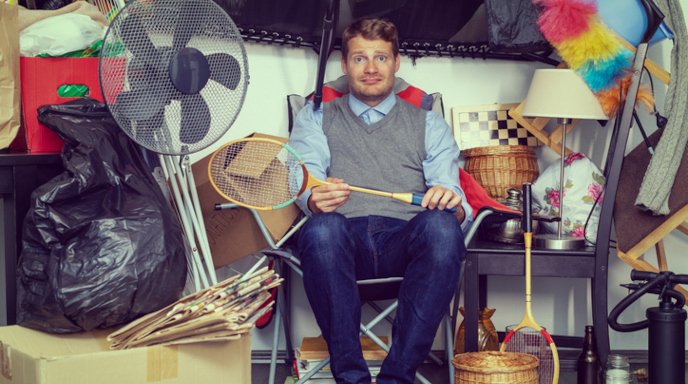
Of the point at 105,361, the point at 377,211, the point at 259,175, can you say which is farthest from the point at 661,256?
the point at 105,361

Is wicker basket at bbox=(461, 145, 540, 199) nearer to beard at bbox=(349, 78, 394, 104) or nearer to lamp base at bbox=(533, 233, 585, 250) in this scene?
lamp base at bbox=(533, 233, 585, 250)

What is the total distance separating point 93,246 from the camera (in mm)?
1502

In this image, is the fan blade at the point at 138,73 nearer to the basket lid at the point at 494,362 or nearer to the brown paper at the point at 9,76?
the brown paper at the point at 9,76

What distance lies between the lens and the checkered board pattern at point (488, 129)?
261cm

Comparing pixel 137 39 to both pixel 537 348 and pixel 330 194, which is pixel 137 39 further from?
pixel 537 348

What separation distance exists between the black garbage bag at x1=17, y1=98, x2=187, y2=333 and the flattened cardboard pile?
0.05 m

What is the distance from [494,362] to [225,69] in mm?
1170

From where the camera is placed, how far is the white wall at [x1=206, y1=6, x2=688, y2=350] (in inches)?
103

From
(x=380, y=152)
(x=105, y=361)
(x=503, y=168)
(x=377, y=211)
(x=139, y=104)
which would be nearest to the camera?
(x=105, y=361)

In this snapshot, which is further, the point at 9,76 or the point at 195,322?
the point at 9,76

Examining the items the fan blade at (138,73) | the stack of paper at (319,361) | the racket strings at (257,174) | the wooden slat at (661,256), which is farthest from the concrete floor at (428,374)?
the fan blade at (138,73)

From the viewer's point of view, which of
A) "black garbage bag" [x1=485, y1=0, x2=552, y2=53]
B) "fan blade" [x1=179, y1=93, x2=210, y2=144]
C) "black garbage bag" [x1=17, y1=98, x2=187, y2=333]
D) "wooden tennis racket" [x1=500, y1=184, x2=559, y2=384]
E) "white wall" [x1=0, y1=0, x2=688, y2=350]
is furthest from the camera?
"white wall" [x1=0, y1=0, x2=688, y2=350]

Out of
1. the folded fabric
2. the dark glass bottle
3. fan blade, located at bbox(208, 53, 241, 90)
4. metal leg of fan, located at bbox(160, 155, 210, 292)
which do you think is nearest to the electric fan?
fan blade, located at bbox(208, 53, 241, 90)

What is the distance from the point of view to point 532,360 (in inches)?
71.9
